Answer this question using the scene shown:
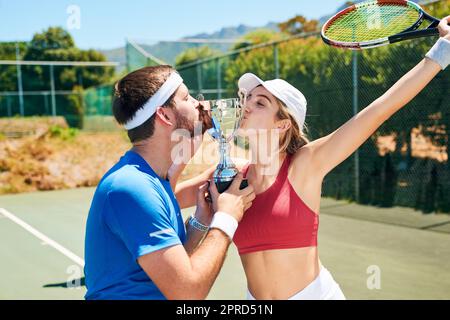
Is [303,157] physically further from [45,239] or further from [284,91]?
[45,239]

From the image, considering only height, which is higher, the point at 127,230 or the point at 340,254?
the point at 127,230

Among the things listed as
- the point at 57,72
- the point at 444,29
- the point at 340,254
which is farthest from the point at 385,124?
the point at 57,72

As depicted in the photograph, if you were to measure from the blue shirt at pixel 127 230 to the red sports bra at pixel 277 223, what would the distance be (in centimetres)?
44

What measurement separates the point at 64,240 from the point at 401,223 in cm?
437

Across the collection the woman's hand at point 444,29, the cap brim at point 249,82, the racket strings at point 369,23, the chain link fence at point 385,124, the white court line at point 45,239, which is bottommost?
the white court line at point 45,239

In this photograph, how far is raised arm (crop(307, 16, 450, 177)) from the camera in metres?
2.25

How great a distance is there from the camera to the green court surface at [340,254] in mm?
4977

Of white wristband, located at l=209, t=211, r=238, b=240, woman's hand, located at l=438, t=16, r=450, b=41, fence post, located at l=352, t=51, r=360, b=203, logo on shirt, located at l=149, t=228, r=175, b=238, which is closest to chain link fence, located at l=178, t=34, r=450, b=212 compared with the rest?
fence post, located at l=352, t=51, r=360, b=203

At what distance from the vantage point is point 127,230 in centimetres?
184

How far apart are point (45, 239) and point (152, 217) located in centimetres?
605

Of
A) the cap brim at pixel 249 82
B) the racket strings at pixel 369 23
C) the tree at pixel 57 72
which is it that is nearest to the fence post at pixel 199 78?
the racket strings at pixel 369 23

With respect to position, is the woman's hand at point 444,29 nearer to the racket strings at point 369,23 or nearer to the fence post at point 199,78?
the racket strings at point 369,23

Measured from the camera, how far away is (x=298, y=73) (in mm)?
11664

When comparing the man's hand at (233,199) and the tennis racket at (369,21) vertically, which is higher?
the tennis racket at (369,21)
